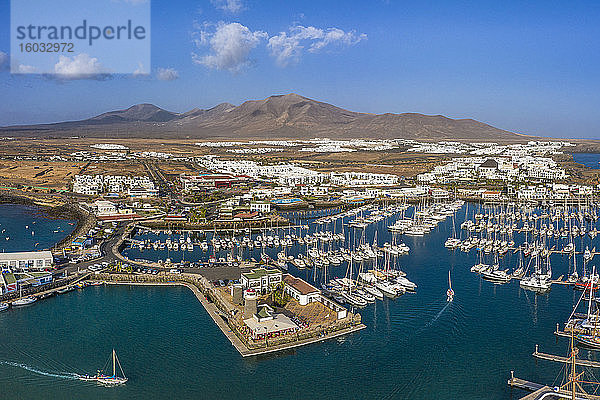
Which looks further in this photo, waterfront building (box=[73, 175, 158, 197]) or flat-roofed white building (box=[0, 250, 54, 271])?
waterfront building (box=[73, 175, 158, 197])

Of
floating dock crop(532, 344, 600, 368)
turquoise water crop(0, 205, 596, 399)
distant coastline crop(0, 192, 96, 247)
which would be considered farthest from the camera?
distant coastline crop(0, 192, 96, 247)

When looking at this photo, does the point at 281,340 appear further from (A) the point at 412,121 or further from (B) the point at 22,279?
(A) the point at 412,121

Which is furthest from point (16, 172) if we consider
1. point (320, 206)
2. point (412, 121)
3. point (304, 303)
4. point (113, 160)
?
point (412, 121)

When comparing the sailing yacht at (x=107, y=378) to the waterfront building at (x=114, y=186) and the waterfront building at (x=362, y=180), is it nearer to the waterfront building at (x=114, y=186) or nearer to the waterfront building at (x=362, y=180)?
the waterfront building at (x=114, y=186)

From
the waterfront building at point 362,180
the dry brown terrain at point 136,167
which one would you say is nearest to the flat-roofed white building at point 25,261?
the dry brown terrain at point 136,167

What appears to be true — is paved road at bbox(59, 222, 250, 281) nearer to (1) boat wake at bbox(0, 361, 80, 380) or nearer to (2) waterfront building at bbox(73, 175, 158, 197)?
(1) boat wake at bbox(0, 361, 80, 380)

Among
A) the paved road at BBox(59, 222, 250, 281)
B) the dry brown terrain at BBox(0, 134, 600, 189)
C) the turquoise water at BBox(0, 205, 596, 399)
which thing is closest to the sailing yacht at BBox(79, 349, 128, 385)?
the turquoise water at BBox(0, 205, 596, 399)

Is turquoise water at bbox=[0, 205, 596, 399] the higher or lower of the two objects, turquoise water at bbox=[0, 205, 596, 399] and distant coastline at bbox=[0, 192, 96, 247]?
the lower

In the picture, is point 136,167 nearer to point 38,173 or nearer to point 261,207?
point 38,173
